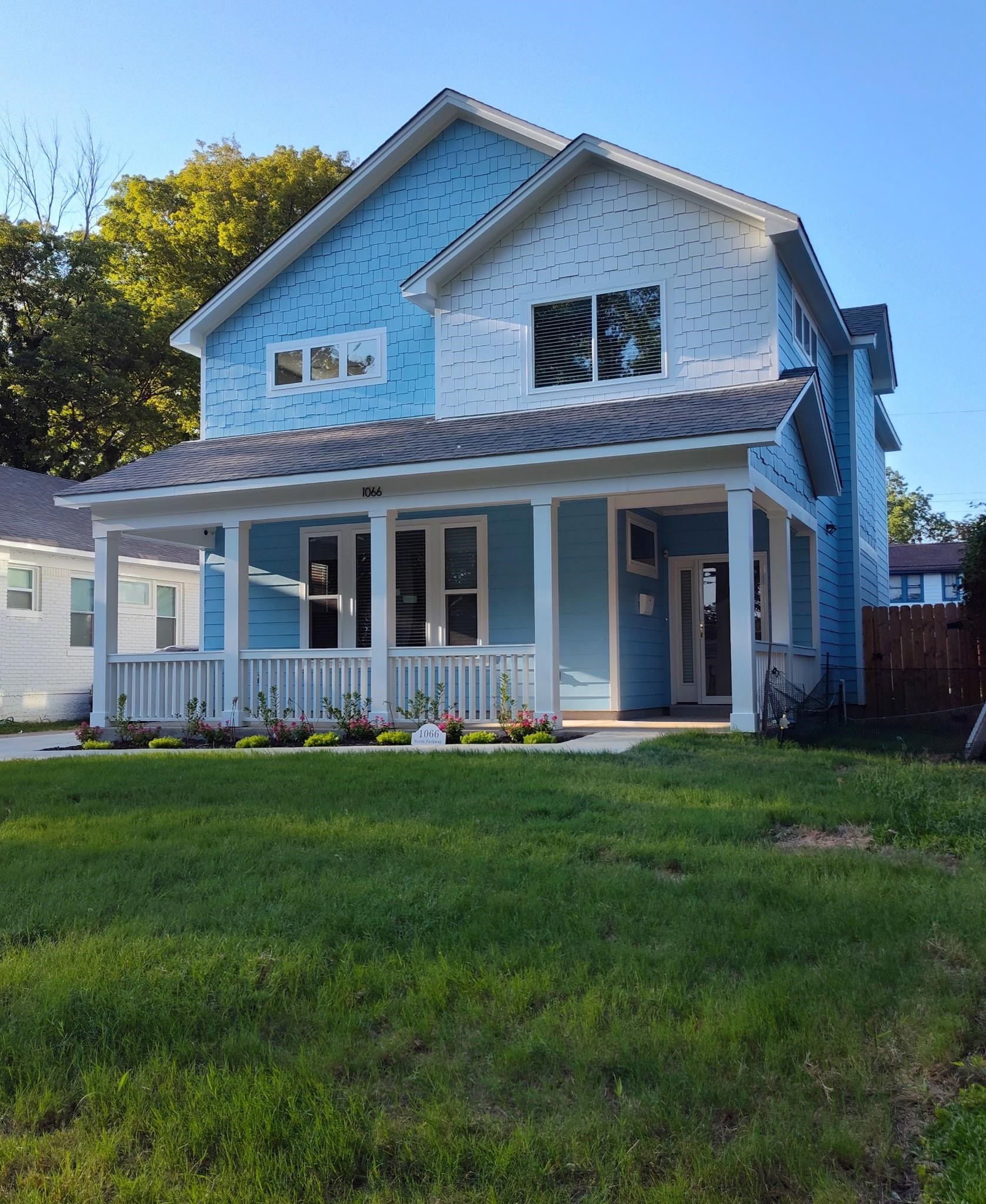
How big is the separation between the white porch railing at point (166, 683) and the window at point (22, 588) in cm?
691

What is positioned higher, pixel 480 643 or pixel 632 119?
pixel 632 119

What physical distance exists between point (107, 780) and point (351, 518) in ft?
23.7

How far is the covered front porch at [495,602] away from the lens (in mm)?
11742

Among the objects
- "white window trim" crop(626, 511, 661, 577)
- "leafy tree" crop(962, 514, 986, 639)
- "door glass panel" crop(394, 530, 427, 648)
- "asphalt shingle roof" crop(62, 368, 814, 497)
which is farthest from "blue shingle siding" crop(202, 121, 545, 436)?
"leafy tree" crop(962, 514, 986, 639)

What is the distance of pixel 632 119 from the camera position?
1948 cm

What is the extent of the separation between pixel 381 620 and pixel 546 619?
2037 mm

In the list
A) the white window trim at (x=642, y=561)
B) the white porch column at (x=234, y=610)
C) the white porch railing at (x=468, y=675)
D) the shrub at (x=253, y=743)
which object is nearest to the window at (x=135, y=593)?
the white porch column at (x=234, y=610)

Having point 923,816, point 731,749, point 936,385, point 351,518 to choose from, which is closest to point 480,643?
point 351,518

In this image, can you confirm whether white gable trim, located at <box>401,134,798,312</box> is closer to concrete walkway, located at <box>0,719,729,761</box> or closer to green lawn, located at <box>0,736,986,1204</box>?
concrete walkway, located at <box>0,719,729,761</box>

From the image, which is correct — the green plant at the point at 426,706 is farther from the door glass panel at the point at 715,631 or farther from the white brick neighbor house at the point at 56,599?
the white brick neighbor house at the point at 56,599

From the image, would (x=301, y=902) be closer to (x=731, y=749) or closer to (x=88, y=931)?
(x=88, y=931)

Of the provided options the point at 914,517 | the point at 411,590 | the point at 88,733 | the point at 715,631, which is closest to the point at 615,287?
the point at 411,590

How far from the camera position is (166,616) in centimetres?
2302

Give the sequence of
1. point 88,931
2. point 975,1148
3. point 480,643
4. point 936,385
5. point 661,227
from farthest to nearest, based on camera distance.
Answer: point 936,385
point 480,643
point 661,227
point 88,931
point 975,1148
